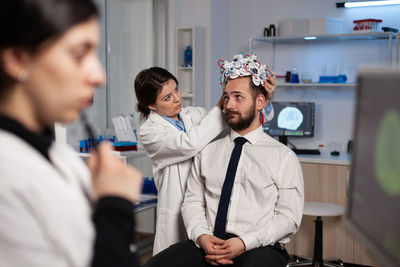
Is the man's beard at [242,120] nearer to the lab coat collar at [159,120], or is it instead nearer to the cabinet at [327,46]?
the lab coat collar at [159,120]

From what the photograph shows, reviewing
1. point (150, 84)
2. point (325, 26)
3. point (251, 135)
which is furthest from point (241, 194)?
point (325, 26)

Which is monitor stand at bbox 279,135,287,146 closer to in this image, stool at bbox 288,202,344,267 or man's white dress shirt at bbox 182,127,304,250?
stool at bbox 288,202,344,267

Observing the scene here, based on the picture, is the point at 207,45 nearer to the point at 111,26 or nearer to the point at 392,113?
the point at 111,26

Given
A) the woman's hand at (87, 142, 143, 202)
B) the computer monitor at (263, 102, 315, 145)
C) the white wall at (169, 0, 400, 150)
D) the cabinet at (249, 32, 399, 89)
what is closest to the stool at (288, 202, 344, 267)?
the computer monitor at (263, 102, 315, 145)

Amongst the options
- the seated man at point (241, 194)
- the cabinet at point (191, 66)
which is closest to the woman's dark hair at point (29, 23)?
the seated man at point (241, 194)

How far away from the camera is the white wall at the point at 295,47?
436 cm

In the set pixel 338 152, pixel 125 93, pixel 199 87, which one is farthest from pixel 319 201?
pixel 125 93

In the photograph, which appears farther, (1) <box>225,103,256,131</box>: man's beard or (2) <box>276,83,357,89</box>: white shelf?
(2) <box>276,83,357,89</box>: white shelf

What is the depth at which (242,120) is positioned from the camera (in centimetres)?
230

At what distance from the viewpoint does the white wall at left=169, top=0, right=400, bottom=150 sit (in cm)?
436

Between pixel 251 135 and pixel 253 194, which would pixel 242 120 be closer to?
pixel 251 135

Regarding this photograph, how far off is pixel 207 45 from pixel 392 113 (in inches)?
155

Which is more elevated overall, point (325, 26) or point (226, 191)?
point (325, 26)

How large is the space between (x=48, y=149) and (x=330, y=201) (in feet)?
10.9
